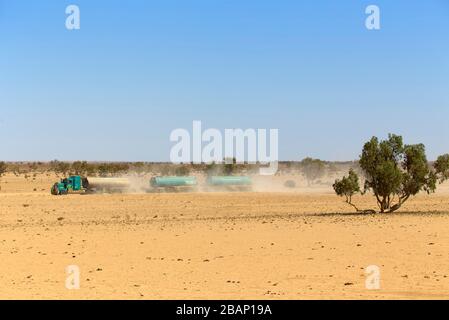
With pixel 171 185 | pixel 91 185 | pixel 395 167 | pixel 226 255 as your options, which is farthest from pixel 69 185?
pixel 226 255

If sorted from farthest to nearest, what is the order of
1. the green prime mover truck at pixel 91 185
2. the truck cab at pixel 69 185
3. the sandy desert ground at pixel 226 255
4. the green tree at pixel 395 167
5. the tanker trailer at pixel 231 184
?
the tanker trailer at pixel 231 184 < the green prime mover truck at pixel 91 185 < the truck cab at pixel 69 185 < the green tree at pixel 395 167 < the sandy desert ground at pixel 226 255

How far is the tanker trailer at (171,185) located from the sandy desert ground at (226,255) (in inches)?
1234

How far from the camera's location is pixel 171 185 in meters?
69.3

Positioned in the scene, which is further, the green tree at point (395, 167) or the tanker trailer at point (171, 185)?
the tanker trailer at point (171, 185)

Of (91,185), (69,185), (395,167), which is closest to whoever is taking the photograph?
(395,167)

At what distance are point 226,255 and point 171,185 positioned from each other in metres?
49.1

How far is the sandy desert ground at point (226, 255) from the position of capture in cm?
1475

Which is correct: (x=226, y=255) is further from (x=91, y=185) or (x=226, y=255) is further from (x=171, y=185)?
(x=171, y=185)

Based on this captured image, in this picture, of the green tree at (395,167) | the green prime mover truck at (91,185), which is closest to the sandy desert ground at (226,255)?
the green tree at (395,167)

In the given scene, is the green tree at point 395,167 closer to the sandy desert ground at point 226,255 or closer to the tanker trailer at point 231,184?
the sandy desert ground at point 226,255

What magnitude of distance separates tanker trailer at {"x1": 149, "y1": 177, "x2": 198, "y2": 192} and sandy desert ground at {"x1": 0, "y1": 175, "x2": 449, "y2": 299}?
31.3 metres

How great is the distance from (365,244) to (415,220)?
10.3m
